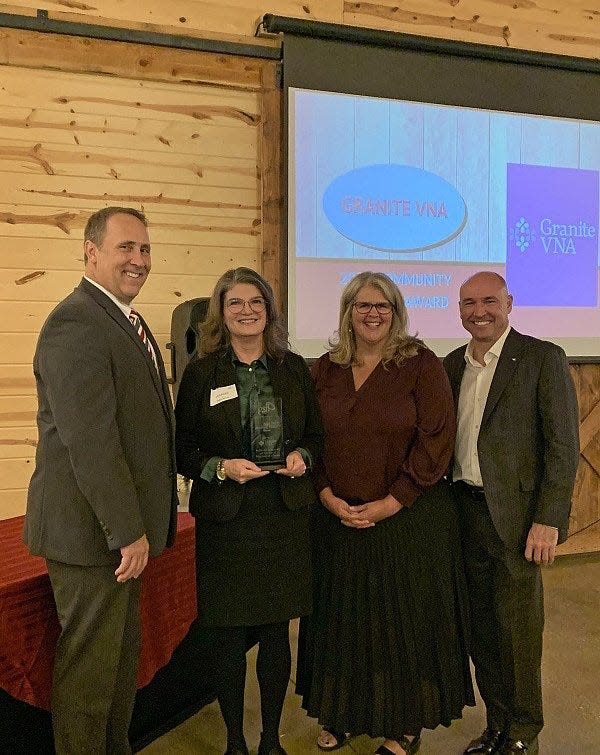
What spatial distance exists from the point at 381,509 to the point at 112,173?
2350mm

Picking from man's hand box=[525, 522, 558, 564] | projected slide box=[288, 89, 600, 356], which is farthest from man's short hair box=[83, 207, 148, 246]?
projected slide box=[288, 89, 600, 356]

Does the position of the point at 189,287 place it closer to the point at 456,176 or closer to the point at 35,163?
the point at 35,163

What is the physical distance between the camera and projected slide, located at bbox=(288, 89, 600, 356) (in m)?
3.86

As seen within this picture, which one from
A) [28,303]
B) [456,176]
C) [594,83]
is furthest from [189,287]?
[594,83]

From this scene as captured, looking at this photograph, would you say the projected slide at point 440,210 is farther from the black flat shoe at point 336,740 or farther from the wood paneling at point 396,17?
the black flat shoe at point 336,740

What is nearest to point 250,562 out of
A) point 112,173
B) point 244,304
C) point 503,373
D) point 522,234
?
point 244,304

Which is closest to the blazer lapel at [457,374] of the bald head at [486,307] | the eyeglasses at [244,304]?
the bald head at [486,307]

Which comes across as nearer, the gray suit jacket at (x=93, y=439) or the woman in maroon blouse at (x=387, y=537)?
the gray suit jacket at (x=93, y=439)

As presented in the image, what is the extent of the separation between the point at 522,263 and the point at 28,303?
2.75 m

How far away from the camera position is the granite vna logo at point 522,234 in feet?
13.9

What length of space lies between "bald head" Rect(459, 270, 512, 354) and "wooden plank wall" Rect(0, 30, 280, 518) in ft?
6.09

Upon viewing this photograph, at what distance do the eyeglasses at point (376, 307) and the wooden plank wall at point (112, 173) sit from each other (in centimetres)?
179

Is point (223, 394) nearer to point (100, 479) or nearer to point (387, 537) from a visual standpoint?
point (100, 479)

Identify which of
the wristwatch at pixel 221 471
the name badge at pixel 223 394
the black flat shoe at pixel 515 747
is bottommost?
the black flat shoe at pixel 515 747
